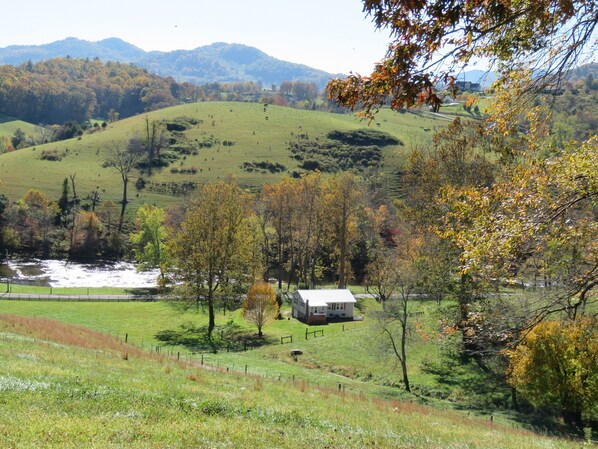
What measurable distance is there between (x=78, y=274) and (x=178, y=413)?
73383mm

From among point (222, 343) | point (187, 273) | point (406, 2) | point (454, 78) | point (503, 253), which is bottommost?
point (222, 343)

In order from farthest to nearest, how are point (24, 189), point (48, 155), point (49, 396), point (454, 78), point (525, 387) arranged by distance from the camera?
point (48, 155), point (24, 189), point (525, 387), point (49, 396), point (454, 78)

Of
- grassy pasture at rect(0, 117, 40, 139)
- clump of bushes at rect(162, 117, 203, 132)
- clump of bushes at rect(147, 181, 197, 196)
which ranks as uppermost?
clump of bushes at rect(162, 117, 203, 132)

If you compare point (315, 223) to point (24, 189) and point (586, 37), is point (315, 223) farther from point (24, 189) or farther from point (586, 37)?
point (24, 189)

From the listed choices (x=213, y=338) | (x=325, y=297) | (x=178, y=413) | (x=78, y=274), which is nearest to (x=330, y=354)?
(x=213, y=338)

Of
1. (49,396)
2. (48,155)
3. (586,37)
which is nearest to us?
(586,37)

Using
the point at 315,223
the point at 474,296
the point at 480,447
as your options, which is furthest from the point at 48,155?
the point at 480,447

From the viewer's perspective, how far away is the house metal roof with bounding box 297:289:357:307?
5355cm

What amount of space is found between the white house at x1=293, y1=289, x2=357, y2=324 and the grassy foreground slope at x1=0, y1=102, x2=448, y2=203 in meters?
43.2

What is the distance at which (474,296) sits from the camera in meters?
30.4

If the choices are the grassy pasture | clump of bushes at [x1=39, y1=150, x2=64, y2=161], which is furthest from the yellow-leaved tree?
the grassy pasture

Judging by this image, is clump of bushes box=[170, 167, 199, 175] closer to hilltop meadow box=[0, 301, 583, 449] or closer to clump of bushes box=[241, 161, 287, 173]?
clump of bushes box=[241, 161, 287, 173]

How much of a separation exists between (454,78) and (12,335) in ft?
90.0

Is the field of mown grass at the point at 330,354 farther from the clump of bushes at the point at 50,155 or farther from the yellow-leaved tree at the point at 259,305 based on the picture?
the clump of bushes at the point at 50,155
